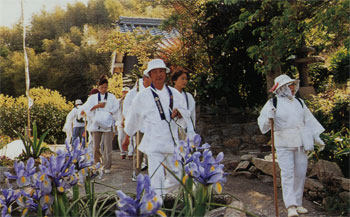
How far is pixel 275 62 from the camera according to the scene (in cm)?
696

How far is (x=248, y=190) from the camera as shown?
6352mm

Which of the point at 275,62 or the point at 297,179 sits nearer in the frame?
the point at 297,179

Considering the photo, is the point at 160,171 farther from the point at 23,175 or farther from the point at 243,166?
the point at 243,166

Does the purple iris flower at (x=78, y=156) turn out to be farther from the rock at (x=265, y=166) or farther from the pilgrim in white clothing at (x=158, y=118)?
the rock at (x=265, y=166)

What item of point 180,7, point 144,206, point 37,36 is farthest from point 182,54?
point 37,36

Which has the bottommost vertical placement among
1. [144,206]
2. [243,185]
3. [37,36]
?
[243,185]

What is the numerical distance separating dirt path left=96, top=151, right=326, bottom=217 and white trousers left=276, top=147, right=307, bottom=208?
296 mm

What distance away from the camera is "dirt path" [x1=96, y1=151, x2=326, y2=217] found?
5.21 metres

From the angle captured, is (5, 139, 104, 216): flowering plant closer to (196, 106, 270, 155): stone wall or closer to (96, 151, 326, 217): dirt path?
(96, 151, 326, 217): dirt path

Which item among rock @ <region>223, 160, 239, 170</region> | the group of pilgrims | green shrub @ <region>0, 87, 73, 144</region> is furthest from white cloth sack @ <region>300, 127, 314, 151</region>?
green shrub @ <region>0, 87, 73, 144</region>

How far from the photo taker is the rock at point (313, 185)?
5717 millimetres

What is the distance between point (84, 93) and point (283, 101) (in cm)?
→ 2410

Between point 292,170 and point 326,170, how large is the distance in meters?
1.15

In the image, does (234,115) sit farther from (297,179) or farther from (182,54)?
(297,179)
